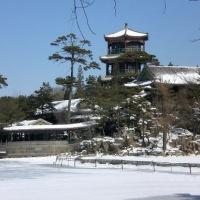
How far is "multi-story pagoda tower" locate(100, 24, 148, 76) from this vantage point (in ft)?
173

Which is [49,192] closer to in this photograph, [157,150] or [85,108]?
[157,150]

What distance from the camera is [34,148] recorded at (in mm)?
37344

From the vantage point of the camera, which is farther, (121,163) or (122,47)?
(122,47)

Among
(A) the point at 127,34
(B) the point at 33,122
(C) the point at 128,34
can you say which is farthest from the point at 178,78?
(C) the point at 128,34

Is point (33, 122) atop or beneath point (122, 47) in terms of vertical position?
beneath

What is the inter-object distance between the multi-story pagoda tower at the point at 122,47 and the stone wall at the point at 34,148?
16667mm

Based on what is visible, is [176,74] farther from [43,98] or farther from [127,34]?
[127,34]

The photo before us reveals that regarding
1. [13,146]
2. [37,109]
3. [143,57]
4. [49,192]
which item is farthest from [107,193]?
[143,57]

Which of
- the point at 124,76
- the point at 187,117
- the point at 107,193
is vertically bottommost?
the point at 107,193

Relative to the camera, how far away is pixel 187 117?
34031 mm

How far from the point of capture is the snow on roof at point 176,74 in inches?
1586

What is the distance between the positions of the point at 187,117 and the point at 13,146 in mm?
13853

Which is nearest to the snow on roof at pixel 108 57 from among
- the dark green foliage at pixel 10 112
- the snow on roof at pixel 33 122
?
the dark green foliage at pixel 10 112

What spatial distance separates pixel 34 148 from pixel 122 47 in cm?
2451
